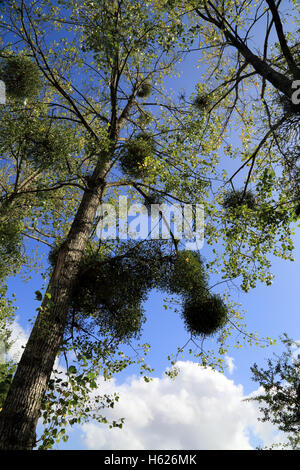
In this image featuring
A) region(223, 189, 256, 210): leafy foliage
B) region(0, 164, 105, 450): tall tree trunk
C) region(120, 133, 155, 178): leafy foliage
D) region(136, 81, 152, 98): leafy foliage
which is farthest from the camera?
region(136, 81, 152, 98): leafy foliage

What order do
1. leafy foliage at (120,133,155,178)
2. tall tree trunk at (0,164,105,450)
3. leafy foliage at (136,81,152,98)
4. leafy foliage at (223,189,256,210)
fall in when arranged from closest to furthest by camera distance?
1. tall tree trunk at (0,164,105,450)
2. leafy foliage at (223,189,256,210)
3. leafy foliage at (120,133,155,178)
4. leafy foliage at (136,81,152,98)

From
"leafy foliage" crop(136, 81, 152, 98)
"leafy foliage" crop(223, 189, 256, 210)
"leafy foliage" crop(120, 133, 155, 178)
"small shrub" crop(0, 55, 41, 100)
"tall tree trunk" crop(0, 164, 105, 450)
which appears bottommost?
"tall tree trunk" crop(0, 164, 105, 450)

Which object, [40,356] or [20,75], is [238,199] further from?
[20,75]

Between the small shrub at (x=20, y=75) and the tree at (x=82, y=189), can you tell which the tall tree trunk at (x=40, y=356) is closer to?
the tree at (x=82, y=189)

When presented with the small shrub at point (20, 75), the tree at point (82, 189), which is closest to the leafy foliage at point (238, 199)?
the tree at point (82, 189)

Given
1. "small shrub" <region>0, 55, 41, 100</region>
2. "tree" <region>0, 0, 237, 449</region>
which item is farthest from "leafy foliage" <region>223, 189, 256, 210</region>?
"small shrub" <region>0, 55, 41, 100</region>

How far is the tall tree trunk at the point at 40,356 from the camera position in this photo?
10.7ft

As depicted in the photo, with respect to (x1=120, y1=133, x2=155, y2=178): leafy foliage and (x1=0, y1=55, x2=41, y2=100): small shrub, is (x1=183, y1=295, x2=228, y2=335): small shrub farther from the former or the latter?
(x1=0, y1=55, x2=41, y2=100): small shrub

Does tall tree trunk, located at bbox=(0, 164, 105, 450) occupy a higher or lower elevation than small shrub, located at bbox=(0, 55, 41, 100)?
lower

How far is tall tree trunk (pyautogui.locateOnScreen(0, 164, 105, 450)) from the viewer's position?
10.7 feet

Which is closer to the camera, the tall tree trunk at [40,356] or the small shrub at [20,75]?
the tall tree trunk at [40,356]
